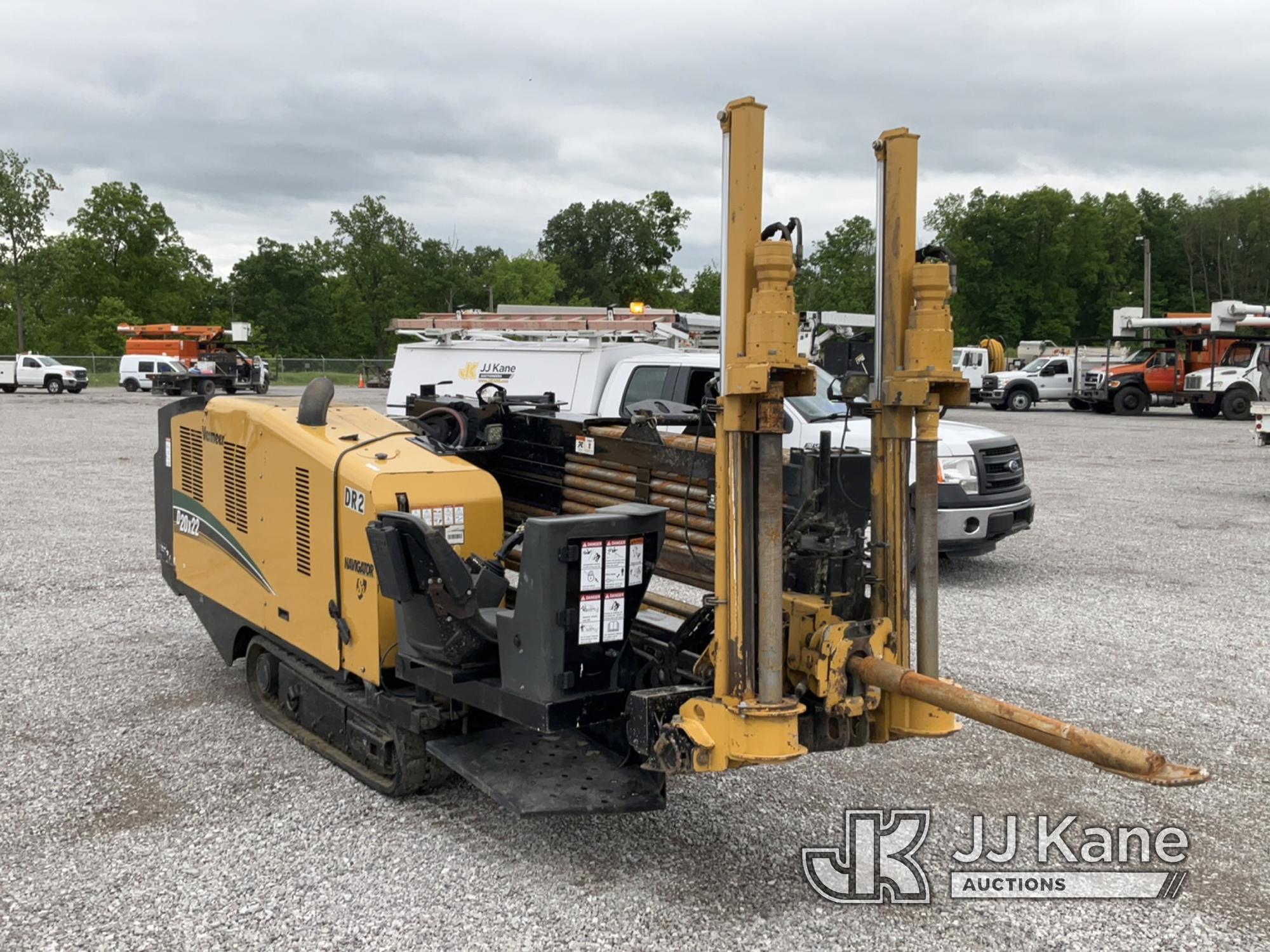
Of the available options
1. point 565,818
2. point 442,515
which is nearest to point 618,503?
point 442,515

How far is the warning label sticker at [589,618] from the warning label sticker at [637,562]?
0.16 m

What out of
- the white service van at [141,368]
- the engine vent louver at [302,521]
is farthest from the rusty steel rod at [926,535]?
the white service van at [141,368]

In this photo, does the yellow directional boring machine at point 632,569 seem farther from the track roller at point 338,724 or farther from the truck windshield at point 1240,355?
the truck windshield at point 1240,355

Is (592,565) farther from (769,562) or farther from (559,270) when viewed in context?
(559,270)

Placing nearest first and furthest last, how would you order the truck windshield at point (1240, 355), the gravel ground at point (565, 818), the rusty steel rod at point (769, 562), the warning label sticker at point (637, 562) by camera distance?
the rusty steel rod at point (769, 562)
the gravel ground at point (565, 818)
the warning label sticker at point (637, 562)
the truck windshield at point (1240, 355)

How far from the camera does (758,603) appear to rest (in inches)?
147

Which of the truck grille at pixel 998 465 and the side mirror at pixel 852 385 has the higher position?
the side mirror at pixel 852 385

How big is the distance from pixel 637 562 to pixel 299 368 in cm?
6160

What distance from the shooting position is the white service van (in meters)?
46.7

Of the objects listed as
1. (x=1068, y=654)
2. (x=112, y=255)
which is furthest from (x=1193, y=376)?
(x=112, y=255)

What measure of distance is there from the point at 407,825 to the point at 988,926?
88.6 inches

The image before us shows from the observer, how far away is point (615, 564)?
4.16m

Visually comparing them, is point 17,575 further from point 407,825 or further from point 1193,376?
point 1193,376

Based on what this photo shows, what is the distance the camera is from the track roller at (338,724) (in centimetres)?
483
